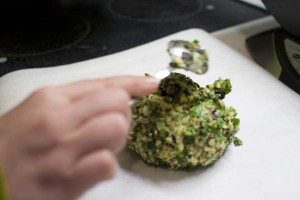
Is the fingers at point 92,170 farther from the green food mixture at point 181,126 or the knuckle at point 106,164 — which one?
the green food mixture at point 181,126

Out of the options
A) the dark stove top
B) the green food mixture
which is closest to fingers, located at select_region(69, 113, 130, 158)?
the green food mixture

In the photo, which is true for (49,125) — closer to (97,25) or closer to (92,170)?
(92,170)

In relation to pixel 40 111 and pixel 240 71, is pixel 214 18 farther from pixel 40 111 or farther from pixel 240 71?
pixel 40 111

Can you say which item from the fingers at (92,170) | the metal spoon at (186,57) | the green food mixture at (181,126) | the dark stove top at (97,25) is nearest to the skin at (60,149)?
the fingers at (92,170)

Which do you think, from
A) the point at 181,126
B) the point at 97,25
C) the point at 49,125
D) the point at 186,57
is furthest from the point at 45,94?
the point at 97,25

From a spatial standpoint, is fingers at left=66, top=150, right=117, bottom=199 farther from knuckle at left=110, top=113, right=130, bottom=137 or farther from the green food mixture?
the green food mixture

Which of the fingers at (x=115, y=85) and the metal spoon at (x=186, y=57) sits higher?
the fingers at (x=115, y=85)
